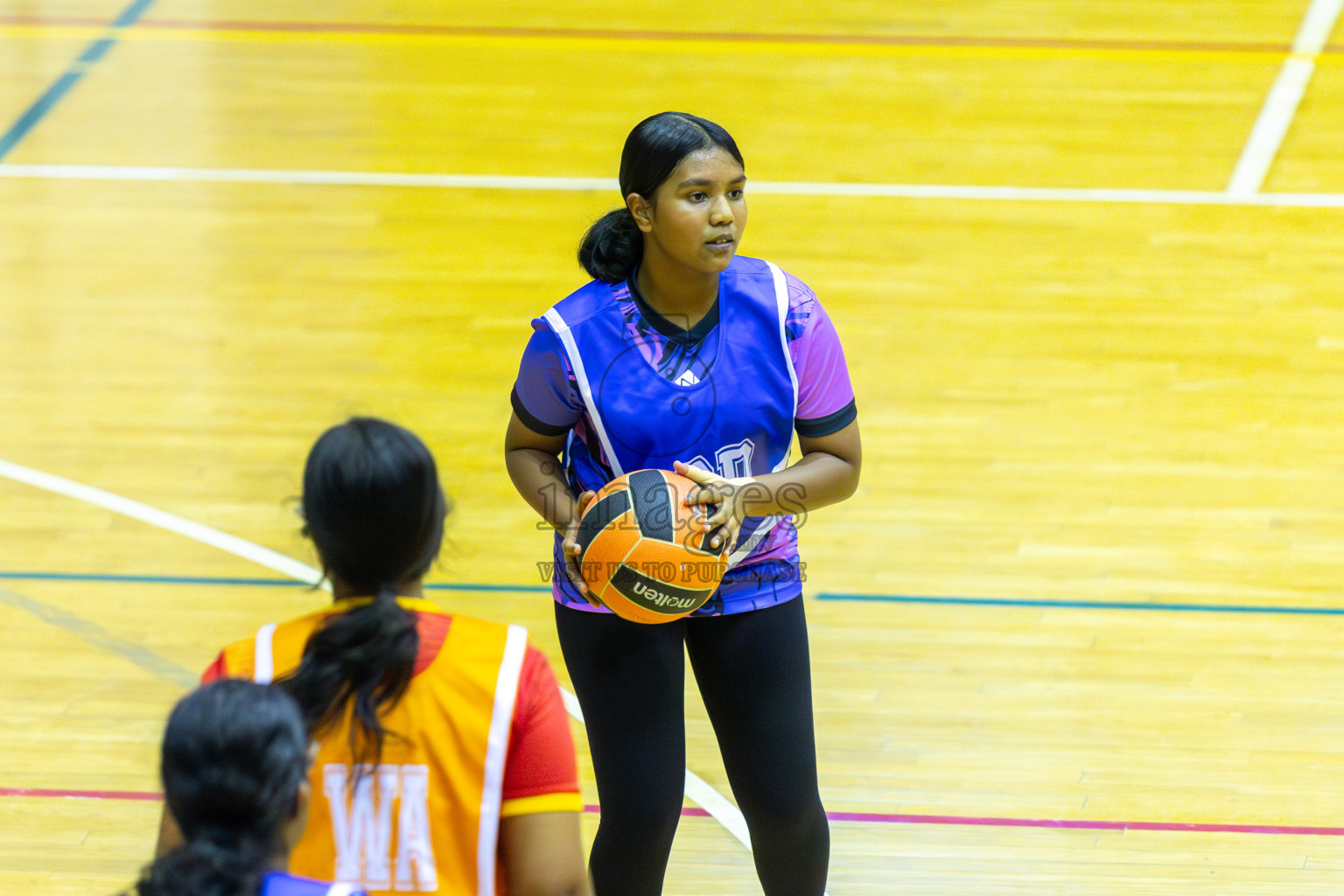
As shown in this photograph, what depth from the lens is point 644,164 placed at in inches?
104

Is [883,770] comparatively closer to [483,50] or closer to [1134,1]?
[483,50]

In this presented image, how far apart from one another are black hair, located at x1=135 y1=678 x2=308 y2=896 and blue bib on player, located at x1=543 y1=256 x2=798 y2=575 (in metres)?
1.21

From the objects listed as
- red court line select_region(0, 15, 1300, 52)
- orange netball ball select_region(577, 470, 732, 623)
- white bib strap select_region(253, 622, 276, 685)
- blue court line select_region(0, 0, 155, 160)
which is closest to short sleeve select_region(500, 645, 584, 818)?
white bib strap select_region(253, 622, 276, 685)

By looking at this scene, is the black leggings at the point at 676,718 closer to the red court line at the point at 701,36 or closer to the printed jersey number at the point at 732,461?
the printed jersey number at the point at 732,461

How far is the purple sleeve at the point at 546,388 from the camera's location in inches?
105

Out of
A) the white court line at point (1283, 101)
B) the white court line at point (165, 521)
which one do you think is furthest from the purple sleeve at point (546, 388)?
the white court line at point (1283, 101)

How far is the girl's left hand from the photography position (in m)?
2.56

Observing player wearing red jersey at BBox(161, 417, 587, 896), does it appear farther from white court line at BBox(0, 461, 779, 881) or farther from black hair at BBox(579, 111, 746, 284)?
white court line at BBox(0, 461, 779, 881)

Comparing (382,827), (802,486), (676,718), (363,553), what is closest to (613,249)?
(802,486)

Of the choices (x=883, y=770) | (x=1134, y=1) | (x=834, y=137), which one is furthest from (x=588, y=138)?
(x=883, y=770)

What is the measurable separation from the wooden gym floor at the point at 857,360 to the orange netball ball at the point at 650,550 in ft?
3.74

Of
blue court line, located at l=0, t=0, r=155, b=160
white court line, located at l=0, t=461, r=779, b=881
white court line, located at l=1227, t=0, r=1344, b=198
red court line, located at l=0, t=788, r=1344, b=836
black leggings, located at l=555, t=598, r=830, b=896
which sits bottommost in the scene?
blue court line, located at l=0, t=0, r=155, b=160

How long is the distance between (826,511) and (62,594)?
245 centimetres

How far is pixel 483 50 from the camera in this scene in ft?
29.8
